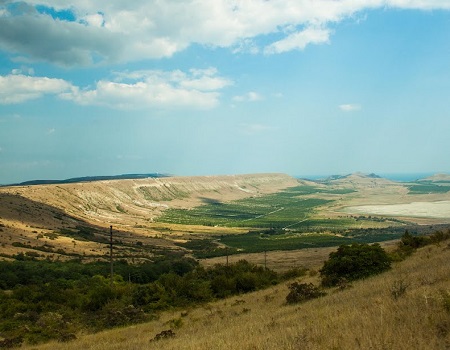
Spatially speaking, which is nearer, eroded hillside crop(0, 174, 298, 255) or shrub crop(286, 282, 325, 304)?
shrub crop(286, 282, 325, 304)

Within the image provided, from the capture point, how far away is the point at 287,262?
220 ft

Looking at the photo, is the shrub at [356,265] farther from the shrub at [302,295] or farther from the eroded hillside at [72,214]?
the eroded hillside at [72,214]

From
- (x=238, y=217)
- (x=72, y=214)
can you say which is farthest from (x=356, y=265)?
(x=238, y=217)

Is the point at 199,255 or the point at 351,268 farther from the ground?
the point at 351,268

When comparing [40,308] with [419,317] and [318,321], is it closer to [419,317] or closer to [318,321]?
[318,321]

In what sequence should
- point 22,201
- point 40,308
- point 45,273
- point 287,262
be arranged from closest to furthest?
point 40,308, point 45,273, point 287,262, point 22,201

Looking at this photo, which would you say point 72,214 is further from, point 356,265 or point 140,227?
point 356,265

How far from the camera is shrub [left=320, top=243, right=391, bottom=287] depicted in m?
23.2

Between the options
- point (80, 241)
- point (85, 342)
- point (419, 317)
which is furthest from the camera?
point (80, 241)

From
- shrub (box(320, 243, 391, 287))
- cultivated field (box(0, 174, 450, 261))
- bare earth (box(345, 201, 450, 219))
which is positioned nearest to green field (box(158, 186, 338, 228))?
cultivated field (box(0, 174, 450, 261))

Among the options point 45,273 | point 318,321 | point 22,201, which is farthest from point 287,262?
point 22,201

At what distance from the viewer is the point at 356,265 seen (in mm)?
23891

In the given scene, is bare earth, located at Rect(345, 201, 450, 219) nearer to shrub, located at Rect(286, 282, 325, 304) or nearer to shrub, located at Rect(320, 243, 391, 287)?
shrub, located at Rect(320, 243, 391, 287)

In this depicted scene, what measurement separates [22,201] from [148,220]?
1930 inches
